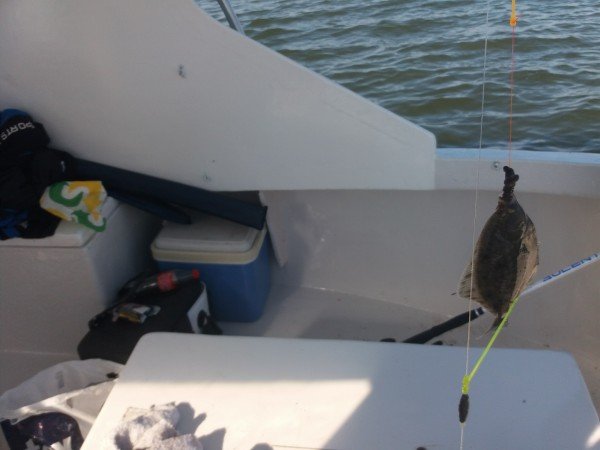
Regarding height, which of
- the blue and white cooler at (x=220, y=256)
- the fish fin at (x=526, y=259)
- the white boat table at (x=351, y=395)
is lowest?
the blue and white cooler at (x=220, y=256)

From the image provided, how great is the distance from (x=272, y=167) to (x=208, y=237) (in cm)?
45

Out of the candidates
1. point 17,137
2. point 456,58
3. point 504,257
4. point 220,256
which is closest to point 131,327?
point 220,256

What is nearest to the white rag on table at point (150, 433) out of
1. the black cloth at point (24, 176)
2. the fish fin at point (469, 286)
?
the fish fin at point (469, 286)

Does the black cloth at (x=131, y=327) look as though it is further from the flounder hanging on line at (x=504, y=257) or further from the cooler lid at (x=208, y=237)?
the flounder hanging on line at (x=504, y=257)

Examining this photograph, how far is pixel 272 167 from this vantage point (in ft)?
7.54

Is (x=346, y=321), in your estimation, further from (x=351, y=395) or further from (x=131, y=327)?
(x=351, y=395)

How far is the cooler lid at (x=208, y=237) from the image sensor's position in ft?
8.12

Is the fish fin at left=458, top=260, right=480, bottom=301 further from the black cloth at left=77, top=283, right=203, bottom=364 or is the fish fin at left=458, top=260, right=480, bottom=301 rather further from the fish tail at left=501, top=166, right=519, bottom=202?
the black cloth at left=77, top=283, right=203, bottom=364

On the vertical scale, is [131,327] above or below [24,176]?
below

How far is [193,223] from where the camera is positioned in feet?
8.56

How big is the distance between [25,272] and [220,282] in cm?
77

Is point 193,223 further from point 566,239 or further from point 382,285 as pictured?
point 566,239

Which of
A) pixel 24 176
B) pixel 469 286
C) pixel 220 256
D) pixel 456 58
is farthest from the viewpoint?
pixel 456 58

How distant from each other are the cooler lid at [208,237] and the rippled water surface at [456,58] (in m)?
2.29
